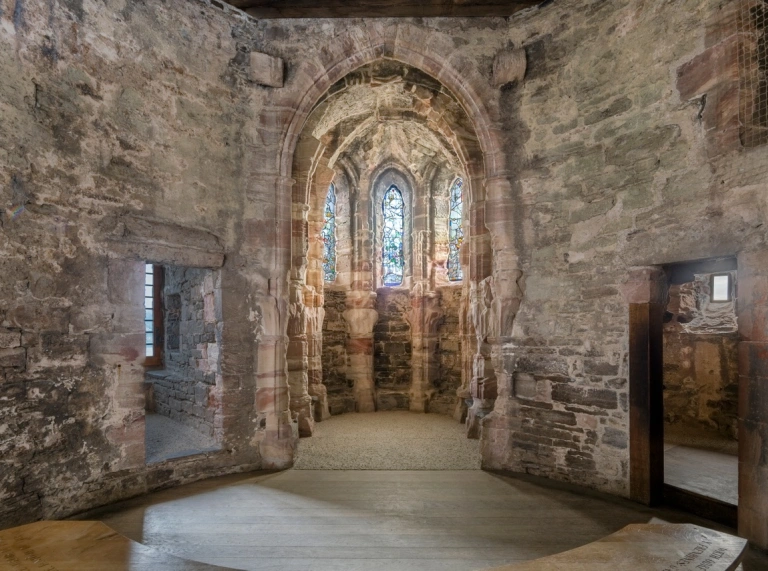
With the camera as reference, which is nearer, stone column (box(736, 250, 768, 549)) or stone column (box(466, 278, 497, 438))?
stone column (box(736, 250, 768, 549))

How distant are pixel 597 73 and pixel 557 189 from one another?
1.18 m

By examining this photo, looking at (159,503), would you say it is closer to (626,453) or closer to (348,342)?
(626,453)

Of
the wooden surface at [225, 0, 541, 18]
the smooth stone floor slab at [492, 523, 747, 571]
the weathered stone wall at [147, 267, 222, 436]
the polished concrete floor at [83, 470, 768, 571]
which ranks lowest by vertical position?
the polished concrete floor at [83, 470, 768, 571]

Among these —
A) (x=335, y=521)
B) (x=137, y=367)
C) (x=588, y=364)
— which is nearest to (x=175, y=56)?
(x=137, y=367)

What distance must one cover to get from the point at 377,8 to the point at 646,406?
5.07m

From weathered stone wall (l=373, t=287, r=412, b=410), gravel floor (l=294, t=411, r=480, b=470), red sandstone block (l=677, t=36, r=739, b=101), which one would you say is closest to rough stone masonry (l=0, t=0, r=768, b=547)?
red sandstone block (l=677, t=36, r=739, b=101)

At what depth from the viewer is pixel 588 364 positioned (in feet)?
16.0

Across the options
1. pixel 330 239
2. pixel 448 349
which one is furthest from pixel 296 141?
pixel 448 349

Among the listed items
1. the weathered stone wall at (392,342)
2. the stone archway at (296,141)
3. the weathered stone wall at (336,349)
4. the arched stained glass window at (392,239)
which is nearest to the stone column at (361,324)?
the weathered stone wall at (336,349)

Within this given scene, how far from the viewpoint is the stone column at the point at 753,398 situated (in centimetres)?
359

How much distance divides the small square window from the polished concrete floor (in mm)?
4475

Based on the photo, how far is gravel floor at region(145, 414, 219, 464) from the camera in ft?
16.9

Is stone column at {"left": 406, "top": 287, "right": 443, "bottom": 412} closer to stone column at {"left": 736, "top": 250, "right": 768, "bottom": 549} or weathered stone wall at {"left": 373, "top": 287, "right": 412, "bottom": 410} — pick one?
weathered stone wall at {"left": 373, "top": 287, "right": 412, "bottom": 410}

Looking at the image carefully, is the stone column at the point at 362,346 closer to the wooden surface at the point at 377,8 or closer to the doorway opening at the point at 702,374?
the doorway opening at the point at 702,374
